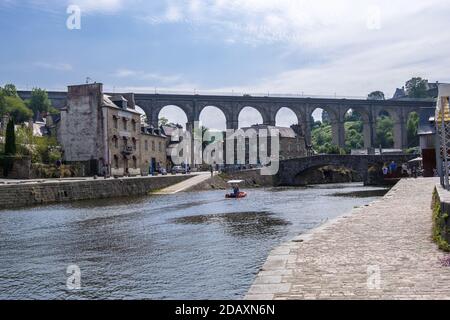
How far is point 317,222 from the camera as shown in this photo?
23.7 metres

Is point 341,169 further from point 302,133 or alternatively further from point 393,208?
point 393,208

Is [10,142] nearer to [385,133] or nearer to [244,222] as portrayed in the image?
[244,222]

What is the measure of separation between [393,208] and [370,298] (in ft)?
47.2

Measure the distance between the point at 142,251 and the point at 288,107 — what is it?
96.4 m

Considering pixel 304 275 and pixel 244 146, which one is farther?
pixel 244 146

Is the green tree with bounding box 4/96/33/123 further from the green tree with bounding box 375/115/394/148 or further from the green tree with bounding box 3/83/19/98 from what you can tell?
the green tree with bounding box 375/115/394/148

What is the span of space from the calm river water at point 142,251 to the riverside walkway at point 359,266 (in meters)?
1.43

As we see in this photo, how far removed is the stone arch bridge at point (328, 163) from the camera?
79.3 metres

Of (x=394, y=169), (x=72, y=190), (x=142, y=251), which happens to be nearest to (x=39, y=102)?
(x=72, y=190)

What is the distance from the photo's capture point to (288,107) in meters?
111

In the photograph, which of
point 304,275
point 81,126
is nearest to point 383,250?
point 304,275

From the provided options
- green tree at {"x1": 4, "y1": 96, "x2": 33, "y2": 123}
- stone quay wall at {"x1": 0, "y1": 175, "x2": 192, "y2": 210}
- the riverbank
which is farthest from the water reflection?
green tree at {"x1": 4, "y1": 96, "x2": 33, "y2": 123}

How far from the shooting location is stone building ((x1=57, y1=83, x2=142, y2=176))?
191ft

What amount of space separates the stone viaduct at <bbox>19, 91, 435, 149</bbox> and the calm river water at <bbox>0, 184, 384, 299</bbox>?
231 feet
